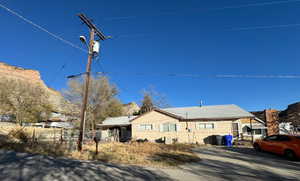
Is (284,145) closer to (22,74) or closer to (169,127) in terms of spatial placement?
(169,127)

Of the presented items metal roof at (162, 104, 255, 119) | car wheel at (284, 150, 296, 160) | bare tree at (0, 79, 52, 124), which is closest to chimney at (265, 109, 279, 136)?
metal roof at (162, 104, 255, 119)

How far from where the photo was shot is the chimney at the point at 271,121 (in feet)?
71.2

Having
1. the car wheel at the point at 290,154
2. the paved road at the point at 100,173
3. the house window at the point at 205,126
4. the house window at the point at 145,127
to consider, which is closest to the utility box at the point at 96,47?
the paved road at the point at 100,173

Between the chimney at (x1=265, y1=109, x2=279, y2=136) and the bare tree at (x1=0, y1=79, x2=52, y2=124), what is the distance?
37.0 metres

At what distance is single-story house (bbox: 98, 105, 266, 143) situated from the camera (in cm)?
1848

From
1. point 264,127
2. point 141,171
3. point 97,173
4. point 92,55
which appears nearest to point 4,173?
point 97,173

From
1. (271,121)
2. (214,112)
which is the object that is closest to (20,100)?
(214,112)

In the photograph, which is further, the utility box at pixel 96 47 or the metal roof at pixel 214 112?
the metal roof at pixel 214 112

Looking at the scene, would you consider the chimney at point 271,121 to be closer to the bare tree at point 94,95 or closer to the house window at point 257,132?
the house window at point 257,132

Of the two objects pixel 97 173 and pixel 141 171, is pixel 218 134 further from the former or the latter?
pixel 97 173

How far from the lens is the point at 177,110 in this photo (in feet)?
77.6

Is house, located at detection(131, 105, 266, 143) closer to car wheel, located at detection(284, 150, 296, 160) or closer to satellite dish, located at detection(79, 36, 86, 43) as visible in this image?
car wheel, located at detection(284, 150, 296, 160)

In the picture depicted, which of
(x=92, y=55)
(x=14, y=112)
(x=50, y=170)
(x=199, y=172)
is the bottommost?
(x=199, y=172)

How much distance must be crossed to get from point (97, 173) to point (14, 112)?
104 ft
